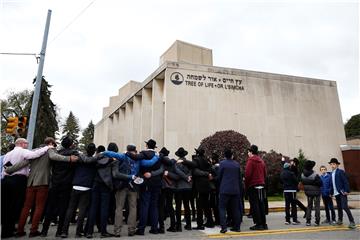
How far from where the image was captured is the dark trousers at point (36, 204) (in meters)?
6.14

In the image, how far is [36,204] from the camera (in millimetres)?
6207

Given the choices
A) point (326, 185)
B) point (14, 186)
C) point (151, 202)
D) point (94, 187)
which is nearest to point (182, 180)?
point (151, 202)

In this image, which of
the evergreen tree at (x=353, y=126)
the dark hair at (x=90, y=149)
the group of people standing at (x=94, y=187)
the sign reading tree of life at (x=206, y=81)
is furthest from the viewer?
the evergreen tree at (x=353, y=126)

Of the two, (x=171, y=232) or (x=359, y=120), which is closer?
(x=171, y=232)

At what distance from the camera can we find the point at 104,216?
630 cm

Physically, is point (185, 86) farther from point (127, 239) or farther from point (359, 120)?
point (359, 120)

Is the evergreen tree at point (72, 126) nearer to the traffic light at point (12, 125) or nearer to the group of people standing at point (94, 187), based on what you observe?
the traffic light at point (12, 125)

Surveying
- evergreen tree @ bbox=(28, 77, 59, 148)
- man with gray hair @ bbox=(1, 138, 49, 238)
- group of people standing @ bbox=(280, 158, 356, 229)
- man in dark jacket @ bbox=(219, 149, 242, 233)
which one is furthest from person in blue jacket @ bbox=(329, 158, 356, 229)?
evergreen tree @ bbox=(28, 77, 59, 148)

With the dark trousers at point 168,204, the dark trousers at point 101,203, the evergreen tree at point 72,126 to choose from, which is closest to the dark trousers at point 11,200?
the dark trousers at point 101,203

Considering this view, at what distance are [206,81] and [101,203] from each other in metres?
15.9

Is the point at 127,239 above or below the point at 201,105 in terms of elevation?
below

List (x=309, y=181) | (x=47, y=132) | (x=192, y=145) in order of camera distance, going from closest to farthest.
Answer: (x=309, y=181) → (x=192, y=145) → (x=47, y=132)

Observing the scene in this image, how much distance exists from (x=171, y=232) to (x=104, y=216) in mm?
1700

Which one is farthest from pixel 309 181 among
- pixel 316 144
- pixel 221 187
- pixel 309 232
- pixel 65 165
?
pixel 316 144
